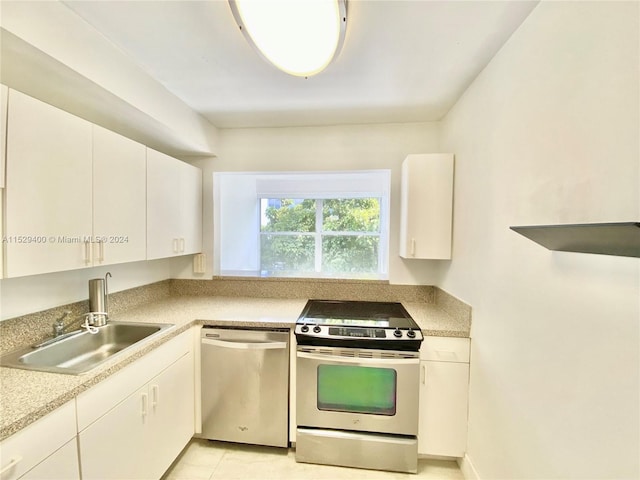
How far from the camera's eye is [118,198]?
1600mm

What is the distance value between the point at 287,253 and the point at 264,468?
1967 millimetres

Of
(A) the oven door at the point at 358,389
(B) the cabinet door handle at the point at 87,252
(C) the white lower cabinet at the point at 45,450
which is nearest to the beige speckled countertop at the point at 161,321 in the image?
(C) the white lower cabinet at the point at 45,450

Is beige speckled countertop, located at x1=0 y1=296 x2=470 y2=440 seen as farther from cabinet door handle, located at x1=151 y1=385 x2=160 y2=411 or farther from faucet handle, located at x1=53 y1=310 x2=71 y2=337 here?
faucet handle, located at x1=53 y1=310 x2=71 y2=337

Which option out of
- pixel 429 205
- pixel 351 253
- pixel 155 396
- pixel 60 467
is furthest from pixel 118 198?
pixel 351 253

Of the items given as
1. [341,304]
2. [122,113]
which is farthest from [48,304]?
[341,304]

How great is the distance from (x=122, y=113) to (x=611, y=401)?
2484mm

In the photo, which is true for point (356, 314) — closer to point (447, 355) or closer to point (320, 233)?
point (447, 355)

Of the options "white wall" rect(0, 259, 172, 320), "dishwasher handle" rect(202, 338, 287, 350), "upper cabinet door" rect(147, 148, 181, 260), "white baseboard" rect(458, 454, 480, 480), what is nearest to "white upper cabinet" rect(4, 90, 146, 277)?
"upper cabinet door" rect(147, 148, 181, 260)

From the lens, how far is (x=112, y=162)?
1.54 metres

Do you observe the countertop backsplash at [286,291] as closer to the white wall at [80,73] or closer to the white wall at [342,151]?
the white wall at [342,151]

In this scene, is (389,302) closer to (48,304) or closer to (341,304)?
(341,304)

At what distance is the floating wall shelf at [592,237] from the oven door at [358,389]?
43.7 inches

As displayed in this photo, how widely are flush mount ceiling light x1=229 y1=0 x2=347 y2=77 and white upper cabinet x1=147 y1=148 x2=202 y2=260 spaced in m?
1.26

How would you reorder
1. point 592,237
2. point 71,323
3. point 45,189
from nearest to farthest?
1. point 592,237
2. point 45,189
3. point 71,323
